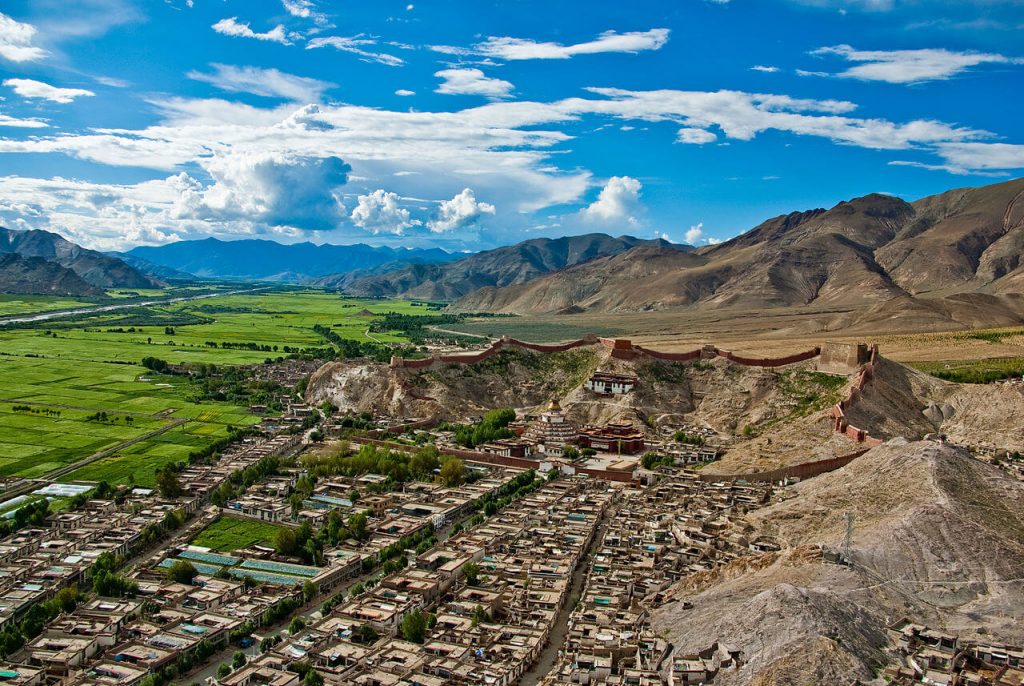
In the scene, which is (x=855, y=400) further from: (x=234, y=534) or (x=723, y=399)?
(x=234, y=534)

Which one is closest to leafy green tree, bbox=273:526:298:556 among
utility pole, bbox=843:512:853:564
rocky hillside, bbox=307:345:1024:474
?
utility pole, bbox=843:512:853:564

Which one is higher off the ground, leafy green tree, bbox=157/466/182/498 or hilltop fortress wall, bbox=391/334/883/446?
hilltop fortress wall, bbox=391/334/883/446

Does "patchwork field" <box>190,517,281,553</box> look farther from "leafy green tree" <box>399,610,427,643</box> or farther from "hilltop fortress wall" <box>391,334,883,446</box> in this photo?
"hilltop fortress wall" <box>391,334,883,446</box>

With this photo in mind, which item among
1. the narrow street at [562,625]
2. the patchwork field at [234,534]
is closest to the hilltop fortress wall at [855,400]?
the narrow street at [562,625]

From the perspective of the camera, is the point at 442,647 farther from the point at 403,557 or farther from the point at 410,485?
the point at 410,485

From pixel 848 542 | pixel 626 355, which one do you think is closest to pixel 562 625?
pixel 848 542

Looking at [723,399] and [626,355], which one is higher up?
[626,355]
